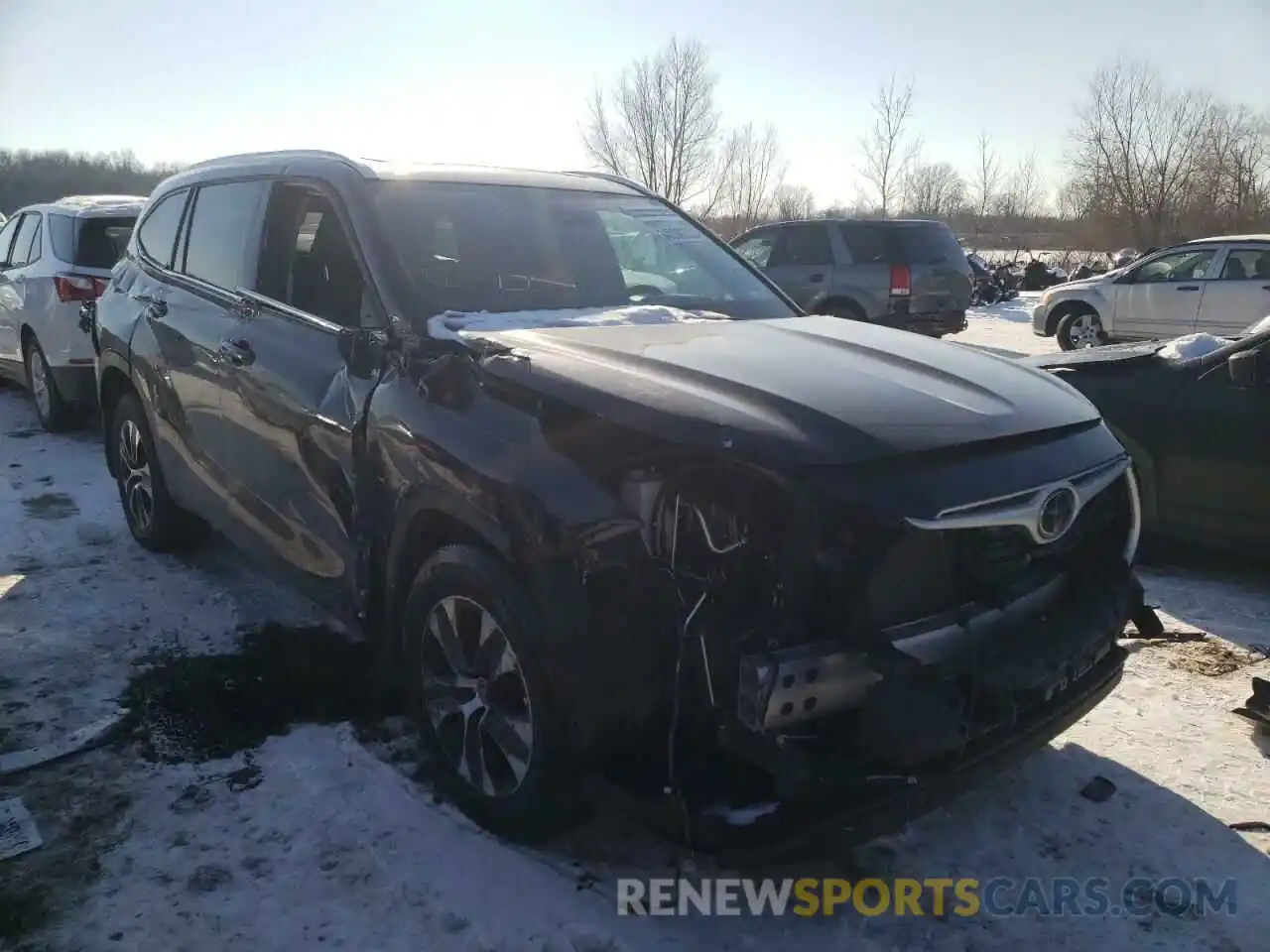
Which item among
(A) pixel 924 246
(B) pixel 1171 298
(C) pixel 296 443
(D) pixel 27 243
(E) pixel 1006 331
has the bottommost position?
(E) pixel 1006 331

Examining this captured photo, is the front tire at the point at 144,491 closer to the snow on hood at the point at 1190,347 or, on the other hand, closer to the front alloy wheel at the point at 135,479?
the front alloy wheel at the point at 135,479

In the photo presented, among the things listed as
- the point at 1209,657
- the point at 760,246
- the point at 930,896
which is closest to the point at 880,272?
the point at 760,246

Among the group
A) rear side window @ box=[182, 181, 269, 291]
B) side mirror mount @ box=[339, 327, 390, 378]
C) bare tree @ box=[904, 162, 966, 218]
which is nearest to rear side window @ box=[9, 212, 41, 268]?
rear side window @ box=[182, 181, 269, 291]

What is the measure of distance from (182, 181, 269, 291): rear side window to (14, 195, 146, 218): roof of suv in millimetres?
3583

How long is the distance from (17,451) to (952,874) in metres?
7.52

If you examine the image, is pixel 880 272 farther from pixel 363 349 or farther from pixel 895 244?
pixel 363 349

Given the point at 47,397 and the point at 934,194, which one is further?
the point at 934,194

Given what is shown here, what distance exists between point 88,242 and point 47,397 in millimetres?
1362

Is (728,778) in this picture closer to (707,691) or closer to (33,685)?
(707,691)

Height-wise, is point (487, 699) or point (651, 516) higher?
point (651, 516)

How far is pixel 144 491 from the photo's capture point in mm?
5109

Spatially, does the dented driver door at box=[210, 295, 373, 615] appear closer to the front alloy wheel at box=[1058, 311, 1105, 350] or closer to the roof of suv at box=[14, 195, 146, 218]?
the roof of suv at box=[14, 195, 146, 218]

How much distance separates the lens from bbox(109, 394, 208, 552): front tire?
4.91 m

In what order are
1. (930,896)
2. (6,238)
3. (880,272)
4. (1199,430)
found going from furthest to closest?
(880,272) < (6,238) < (1199,430) < (930,896)
